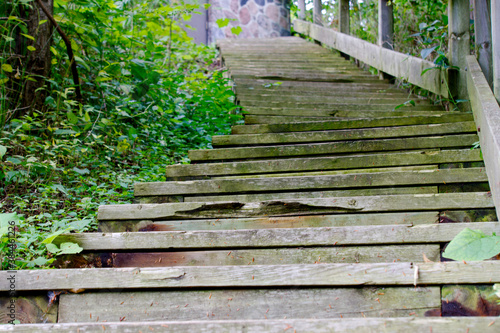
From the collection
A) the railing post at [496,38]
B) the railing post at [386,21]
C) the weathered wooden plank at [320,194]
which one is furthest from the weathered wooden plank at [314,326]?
the railing post at [386,21]

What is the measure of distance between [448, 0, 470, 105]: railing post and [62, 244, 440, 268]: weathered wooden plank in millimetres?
2067

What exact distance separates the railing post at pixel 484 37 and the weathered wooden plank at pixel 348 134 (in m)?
0.66

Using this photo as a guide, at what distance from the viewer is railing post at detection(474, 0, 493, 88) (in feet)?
9.85

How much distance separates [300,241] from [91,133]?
6.80ft

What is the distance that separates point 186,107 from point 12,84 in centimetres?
190

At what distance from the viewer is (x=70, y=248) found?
1.57m

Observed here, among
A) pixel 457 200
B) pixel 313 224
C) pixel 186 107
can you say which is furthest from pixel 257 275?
pixel 186 107

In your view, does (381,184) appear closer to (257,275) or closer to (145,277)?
(257,275)

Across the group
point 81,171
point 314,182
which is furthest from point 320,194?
point 81,171

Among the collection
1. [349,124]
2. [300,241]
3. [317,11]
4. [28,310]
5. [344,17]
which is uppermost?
[317,11]

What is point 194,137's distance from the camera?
401 cm

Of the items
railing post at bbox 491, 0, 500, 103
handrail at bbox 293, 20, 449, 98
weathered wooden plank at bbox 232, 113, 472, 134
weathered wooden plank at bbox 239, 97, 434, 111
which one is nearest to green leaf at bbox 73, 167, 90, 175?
weathered wooden plank at bbox 232, 113, 472, 134

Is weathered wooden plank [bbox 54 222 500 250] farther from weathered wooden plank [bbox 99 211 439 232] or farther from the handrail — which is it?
the handrail

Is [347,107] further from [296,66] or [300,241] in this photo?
[300,241]
